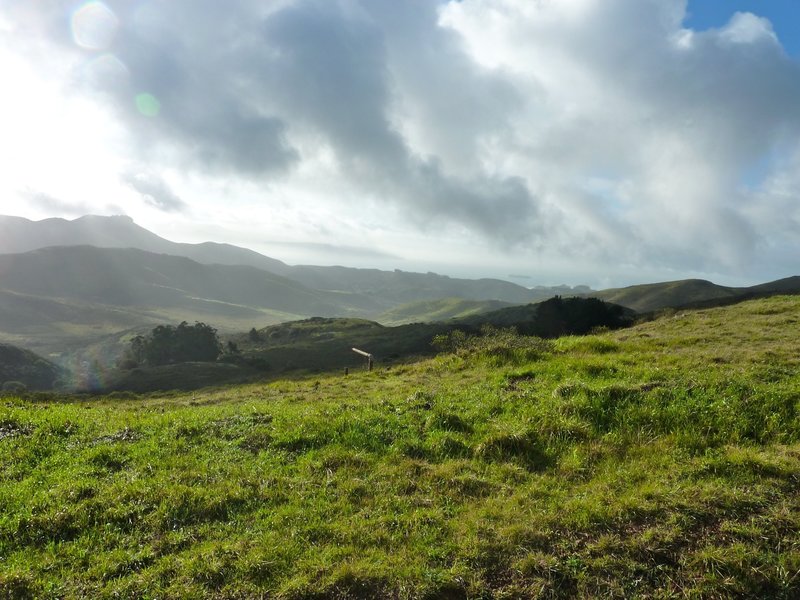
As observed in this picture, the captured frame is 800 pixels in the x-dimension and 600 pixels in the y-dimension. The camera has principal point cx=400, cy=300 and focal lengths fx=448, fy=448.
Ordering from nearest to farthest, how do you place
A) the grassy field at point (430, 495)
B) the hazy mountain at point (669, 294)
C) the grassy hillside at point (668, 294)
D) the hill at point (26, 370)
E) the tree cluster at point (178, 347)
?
the grassy field at point (430, 495), the tree cluster at point (178, 347), the hill at point (26, 370), the hazy mountain at point (669, 294), the grassy hillside at point (668, 294)

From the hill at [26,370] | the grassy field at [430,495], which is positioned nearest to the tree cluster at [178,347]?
the hill at [26,370]

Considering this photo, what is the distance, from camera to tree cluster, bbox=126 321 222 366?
89.2 metres

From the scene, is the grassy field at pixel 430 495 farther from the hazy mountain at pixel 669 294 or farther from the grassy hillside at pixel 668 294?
the grassy hillside at pixel 668 294

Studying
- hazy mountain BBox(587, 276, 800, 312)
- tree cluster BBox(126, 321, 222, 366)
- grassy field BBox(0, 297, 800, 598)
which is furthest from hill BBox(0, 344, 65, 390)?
hazy mountain BBox(587, 276, 800, 312)

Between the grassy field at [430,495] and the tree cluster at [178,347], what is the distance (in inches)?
3255

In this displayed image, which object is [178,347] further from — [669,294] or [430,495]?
[669,294]

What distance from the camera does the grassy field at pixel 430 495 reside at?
552cm

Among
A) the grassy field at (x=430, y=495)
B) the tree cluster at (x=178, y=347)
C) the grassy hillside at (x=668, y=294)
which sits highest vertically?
the grassy hillside at (x=668, y=294)

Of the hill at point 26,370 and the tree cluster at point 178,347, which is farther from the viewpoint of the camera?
the hill at point 26,370

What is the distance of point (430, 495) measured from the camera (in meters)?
7.54

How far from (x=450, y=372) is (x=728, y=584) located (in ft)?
44.3

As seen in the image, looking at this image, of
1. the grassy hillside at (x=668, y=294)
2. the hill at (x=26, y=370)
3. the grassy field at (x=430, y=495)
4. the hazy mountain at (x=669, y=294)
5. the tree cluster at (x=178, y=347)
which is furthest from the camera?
the grassy hillside at (x=668, y=294)

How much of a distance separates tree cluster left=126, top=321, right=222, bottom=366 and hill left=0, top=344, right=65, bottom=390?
24.0 metres

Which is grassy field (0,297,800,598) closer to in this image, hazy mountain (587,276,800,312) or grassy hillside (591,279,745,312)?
hazy mountain (587,276,800,312)
